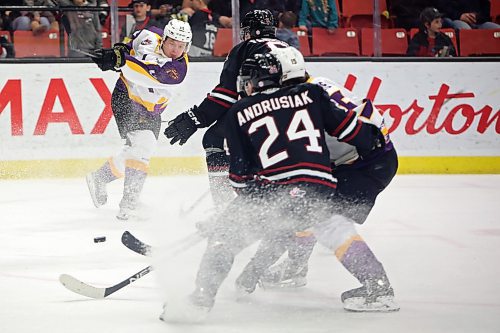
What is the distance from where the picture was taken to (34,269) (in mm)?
3865

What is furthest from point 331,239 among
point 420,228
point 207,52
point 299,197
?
point 207,52

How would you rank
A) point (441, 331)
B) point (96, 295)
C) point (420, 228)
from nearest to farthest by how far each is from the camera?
point (441, 331) → point (96, 295) → point (420, 228)

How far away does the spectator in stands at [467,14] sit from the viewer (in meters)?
7.23

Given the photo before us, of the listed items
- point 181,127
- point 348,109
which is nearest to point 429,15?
point 181,127

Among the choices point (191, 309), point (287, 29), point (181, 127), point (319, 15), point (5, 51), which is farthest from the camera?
point (319, 15)

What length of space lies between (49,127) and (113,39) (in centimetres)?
82

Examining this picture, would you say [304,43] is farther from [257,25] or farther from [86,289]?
[86,289]

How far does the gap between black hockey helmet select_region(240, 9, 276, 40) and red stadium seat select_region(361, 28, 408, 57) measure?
9.80 feet

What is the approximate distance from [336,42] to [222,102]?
10.5 feet

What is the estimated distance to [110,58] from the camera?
474 cm

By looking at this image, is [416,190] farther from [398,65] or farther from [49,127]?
[49,127]

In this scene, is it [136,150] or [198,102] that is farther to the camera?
[198,102]

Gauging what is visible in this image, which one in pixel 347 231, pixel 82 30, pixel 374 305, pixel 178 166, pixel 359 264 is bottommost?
pixel 178 166

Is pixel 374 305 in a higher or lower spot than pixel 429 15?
lower
